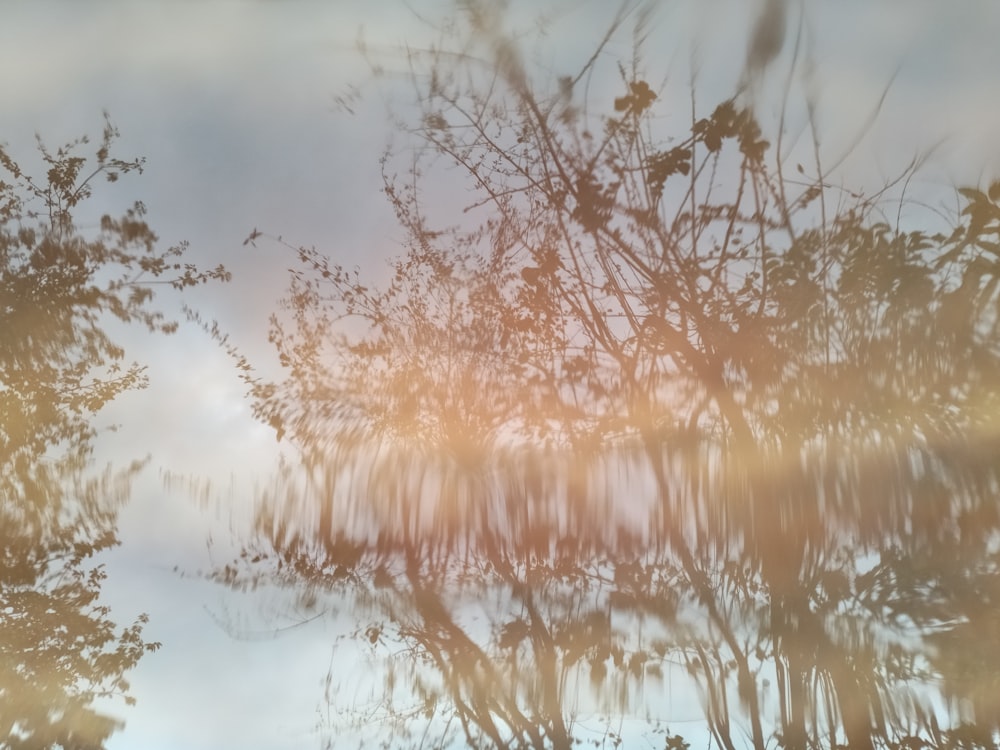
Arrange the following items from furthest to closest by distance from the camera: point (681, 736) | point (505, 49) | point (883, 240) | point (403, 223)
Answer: point (403, 223), point (505, 49), point (883, 240), point (681, 736)

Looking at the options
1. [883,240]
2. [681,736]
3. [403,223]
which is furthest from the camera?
[403,223]

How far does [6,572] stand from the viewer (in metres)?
1.51

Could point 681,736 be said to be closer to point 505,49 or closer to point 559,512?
point 559,512

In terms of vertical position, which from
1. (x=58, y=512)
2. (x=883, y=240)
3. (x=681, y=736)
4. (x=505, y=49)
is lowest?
(x=681, y=736)

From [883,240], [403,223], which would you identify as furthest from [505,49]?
[883,240]

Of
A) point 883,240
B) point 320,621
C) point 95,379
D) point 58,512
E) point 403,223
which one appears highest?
point 403,223

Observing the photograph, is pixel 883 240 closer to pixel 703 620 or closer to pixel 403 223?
pixel 703 620

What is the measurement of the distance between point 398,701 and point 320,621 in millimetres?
247

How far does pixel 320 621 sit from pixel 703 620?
32.7 inches

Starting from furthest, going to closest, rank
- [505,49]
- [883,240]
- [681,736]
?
[505,49] < [883,240] < [681,736]

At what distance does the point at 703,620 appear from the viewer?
1359 mm

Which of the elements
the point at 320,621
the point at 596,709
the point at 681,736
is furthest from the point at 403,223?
A: the point at 681,736

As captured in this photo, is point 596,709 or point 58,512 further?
point 58,512

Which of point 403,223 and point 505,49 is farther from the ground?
point 505,49
